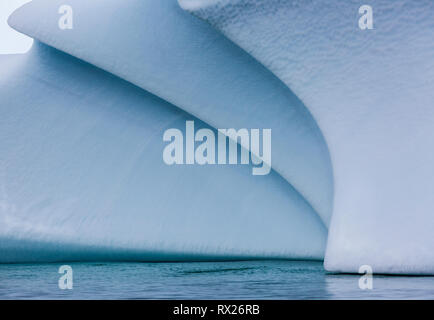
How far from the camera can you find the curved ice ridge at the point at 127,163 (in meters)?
14.5

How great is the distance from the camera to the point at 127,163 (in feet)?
53.5

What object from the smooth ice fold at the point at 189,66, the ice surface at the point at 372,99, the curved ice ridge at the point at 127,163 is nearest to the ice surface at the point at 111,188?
the curved ice ridge at the point at 127,163

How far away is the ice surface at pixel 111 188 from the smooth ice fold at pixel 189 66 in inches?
40.8

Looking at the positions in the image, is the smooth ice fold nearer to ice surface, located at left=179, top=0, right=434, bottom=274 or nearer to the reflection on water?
ice surface, located at left=179, top=0, right=434, bottom=274

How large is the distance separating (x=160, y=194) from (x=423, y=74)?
772 cm

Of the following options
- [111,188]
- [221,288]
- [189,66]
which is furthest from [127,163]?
[221,288]

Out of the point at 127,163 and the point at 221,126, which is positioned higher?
the point at 221,126

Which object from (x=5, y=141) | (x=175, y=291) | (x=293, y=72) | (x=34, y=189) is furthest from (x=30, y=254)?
(x=175, y=291)

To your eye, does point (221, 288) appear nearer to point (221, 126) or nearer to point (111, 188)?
point (221, 126)

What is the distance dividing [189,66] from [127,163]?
131 inches

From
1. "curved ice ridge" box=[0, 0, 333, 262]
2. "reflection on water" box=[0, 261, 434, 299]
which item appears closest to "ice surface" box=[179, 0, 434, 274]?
"reflection on water" box=[0, 261, 434, 299]

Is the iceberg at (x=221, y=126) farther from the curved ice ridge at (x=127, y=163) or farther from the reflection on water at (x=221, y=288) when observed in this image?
the reflection on water at (x=221, y=288)

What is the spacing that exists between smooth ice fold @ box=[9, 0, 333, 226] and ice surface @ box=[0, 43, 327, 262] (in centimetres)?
104
